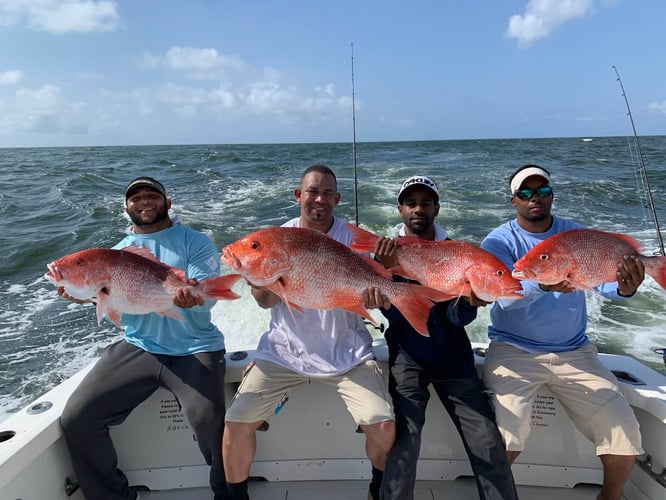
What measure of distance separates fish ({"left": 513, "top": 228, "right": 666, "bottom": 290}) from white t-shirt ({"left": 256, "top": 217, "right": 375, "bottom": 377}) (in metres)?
1.07

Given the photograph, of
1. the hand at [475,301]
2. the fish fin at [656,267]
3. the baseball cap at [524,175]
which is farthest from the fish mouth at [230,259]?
the fish fin at [656,267]

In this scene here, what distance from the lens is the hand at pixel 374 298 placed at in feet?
7.54

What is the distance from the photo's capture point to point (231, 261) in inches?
83.8

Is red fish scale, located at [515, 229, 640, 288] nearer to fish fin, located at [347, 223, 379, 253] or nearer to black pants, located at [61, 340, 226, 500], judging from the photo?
fish fin, located at [347, 223, 379, 253]

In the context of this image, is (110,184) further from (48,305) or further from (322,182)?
(322,182)

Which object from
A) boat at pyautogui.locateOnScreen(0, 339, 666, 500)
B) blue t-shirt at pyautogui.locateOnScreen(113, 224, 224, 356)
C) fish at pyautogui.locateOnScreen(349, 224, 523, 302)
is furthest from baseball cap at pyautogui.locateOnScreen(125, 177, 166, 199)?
fish at pyautogui.locateOnScreen(349, 224, 523, 302)

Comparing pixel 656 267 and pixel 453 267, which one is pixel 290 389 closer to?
pixel 453 267

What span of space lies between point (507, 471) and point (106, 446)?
2338 mm

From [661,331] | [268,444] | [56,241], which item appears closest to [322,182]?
[268,444]

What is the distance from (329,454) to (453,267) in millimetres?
1659

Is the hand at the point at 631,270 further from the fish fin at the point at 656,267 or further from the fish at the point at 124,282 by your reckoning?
the fish at the point at 124,282

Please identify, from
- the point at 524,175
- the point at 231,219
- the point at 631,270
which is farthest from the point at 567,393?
the point at 231,219

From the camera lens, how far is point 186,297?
7.77 ft

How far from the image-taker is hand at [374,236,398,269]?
2411 mm
